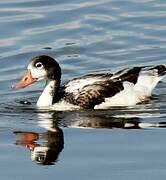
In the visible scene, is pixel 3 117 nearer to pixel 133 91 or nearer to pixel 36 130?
pixel 36 130

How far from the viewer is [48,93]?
51.5 ft

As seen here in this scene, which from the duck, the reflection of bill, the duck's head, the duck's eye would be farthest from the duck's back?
the reflection of bill

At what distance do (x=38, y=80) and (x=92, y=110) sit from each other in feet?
3.89

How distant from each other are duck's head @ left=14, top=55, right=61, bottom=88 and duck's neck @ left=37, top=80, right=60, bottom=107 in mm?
91

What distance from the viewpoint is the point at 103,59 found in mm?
17906

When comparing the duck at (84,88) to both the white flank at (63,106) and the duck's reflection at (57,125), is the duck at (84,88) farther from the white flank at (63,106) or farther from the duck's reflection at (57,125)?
the duck's reflection at (57,125)

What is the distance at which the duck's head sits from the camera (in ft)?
51.4

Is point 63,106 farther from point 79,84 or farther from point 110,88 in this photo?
point 110,88

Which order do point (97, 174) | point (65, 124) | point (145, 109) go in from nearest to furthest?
point (97, 174), point (65, 124), point (145, 109)

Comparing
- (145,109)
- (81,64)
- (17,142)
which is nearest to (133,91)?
(145,109)

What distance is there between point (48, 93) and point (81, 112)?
0.82 meters

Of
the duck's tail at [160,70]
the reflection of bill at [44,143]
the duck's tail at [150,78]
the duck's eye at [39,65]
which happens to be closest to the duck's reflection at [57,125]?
the reflection of bill at [44,143]

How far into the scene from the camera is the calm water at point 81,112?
1167cm

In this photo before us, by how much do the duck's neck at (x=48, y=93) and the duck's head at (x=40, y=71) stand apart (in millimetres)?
91
